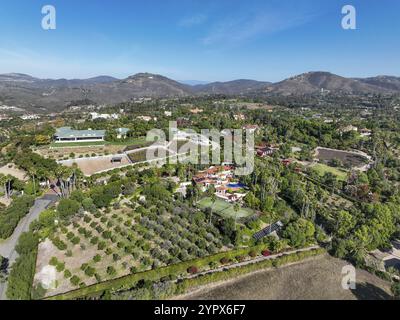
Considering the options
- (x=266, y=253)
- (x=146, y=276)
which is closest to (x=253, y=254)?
(x=266, y=253)

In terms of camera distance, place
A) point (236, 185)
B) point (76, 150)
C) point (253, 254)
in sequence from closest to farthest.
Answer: point (253, 254), point (236, 185), point (76, 150)

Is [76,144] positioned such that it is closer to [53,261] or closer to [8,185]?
[8,185]

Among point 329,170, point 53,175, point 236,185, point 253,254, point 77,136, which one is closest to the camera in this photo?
point 253,254

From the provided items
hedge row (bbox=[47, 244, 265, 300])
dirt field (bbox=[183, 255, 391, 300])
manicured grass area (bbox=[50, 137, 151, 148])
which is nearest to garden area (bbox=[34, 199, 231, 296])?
hedge row (bbox=[47, 244, 265, 300])

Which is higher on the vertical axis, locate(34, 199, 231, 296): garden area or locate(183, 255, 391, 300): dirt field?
locate(34, 199, 231, 296): garden area

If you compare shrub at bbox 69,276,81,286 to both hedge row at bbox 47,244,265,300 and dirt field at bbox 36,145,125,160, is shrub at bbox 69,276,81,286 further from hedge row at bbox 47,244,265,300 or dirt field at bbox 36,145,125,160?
dirt field at bbox 36,145,125,160

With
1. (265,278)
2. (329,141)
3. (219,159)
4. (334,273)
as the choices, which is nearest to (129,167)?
(219,159)

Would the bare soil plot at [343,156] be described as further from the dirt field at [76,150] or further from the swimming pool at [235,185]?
the dirt field at [76,150]
